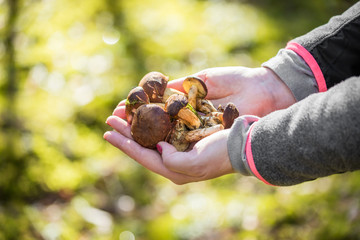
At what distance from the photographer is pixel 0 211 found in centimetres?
251

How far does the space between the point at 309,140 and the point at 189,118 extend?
74cm

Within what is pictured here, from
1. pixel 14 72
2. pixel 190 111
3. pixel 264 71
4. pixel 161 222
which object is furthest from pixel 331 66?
pixel 14 72

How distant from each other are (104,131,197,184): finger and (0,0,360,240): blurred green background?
103cm

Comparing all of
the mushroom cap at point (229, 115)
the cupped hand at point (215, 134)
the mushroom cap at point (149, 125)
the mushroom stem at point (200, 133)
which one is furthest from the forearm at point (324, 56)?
the mushroom cap at point (149, 125)

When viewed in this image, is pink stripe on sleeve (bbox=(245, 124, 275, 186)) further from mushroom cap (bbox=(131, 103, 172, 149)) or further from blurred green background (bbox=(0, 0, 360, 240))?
blurred green background (bbox=(0, 0, 360, 240))

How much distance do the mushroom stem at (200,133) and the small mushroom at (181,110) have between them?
61mm

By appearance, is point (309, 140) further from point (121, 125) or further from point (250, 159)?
point (121, 125)

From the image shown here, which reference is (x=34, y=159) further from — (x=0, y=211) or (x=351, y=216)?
(x=351, y=216)

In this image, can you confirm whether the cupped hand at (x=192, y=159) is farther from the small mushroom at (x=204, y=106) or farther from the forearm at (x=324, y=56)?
the forearm at (x=324, y=56)

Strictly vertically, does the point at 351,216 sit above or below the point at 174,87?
below

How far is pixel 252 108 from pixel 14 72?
2.65 meters

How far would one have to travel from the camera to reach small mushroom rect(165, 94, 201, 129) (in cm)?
182

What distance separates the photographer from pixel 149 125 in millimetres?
1746

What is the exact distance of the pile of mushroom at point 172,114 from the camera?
1765 millimetres
